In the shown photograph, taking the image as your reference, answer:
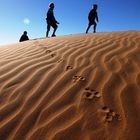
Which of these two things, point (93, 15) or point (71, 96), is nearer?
point (71, 96)

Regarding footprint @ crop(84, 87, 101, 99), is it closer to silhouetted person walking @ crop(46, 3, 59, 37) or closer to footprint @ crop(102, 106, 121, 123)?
footprint @ crop(102, 106, 121, 123)

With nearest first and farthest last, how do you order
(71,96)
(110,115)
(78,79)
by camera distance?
1. (110,115)
2. (71,96)
3. (78,79)

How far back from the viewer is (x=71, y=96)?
3.76 metres

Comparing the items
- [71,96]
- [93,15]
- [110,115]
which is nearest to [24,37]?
[93,15]

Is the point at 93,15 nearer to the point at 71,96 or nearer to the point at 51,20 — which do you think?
the point at 51,20

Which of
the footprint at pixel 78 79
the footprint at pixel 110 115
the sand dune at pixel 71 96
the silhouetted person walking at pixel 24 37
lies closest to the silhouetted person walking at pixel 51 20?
the silhouetted person walking at pixel 24 37

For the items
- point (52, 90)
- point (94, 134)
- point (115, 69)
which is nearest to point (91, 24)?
point (115, 69)

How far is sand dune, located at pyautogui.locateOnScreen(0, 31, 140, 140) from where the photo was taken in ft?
10.0

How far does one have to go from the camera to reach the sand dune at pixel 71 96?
306cm

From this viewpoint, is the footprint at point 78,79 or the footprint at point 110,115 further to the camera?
the footprint at point 78,79

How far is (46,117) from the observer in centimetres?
331

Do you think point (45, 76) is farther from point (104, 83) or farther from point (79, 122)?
point (79, 122)

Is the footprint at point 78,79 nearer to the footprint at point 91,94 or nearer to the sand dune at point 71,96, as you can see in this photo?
the sand dune at point 71,96

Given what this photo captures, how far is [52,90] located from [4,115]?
81 centimetres
